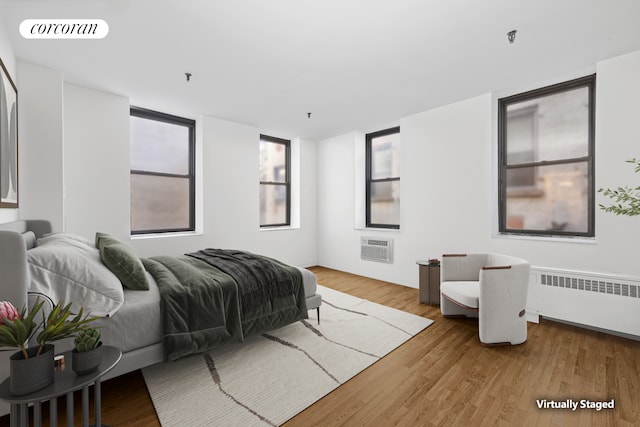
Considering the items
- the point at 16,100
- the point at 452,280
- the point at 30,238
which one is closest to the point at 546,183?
the point at 452,280

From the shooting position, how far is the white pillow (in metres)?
1.65

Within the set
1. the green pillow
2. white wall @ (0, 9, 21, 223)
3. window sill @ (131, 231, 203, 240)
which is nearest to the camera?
the green pillow

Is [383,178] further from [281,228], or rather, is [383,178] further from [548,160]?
[548,160]

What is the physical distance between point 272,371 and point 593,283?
10.7 ft

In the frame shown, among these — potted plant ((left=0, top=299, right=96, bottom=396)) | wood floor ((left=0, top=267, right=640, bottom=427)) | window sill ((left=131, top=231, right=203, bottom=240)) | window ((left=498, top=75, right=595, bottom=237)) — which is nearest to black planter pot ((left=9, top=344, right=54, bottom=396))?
potted plant ((left=0, top=299, right=96, bottom=396))

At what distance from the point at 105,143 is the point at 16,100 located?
91cm

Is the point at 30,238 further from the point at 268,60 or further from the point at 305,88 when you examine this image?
the point at 305,88

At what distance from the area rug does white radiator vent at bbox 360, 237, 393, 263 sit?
1673 mm

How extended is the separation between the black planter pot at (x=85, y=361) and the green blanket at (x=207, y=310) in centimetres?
60

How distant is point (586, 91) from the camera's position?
121 inches

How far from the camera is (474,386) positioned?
6.45ft

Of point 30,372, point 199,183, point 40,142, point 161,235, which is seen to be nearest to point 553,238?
point 30,372

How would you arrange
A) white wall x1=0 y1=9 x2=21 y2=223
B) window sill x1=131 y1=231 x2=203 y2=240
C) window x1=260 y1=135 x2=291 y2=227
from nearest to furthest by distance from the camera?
white wall x1=0 y1=9 x2=21 y2=223
window sill x1=131 y1=231 x2=203 y2=240
window x1=260 y1=135 x2=291 y2=227

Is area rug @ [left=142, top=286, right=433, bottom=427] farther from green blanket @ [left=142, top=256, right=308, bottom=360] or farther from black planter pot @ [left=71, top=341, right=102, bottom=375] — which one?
black planter pot @ [left=71, top=341, right=102, bottom=375]
